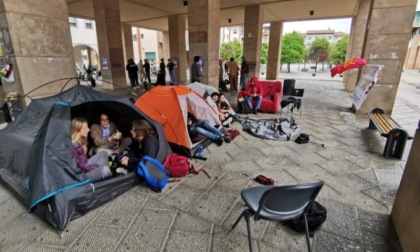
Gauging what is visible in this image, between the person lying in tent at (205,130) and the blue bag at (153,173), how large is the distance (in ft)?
4.36

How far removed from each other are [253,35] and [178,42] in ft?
15.9

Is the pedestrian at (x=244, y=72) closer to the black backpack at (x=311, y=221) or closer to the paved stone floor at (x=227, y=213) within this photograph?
the paved stone floor at (x=227, y=213)

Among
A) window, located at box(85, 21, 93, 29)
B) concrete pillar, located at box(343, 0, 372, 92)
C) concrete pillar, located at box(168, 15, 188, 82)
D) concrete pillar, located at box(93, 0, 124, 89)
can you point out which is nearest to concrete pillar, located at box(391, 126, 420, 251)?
concrete pillar, located at box(343, 0, 372, 92)

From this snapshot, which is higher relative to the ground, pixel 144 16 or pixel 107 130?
pixel 144 16

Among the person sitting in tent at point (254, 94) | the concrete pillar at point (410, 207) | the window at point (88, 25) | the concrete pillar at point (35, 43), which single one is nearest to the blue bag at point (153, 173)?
the concrete pillar at point (410, 207)

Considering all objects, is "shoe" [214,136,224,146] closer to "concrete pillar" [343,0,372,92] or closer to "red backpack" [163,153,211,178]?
"red backpack" [163,153,211,178]

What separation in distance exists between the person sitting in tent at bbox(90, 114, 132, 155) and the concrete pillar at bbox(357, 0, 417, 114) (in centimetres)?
627

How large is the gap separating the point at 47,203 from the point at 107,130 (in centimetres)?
151

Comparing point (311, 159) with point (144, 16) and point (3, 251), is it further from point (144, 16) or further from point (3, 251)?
point (144, 16)

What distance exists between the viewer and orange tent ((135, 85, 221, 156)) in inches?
151

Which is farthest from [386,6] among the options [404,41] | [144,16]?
[144,16]

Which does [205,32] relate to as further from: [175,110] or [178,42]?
[178,42]

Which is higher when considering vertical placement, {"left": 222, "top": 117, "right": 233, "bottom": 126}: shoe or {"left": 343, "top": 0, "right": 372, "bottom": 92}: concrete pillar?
{"left": 343, "top": 0, "right": 372, "bottom": 92}: concrete pillar

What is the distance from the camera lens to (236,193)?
2.83m
